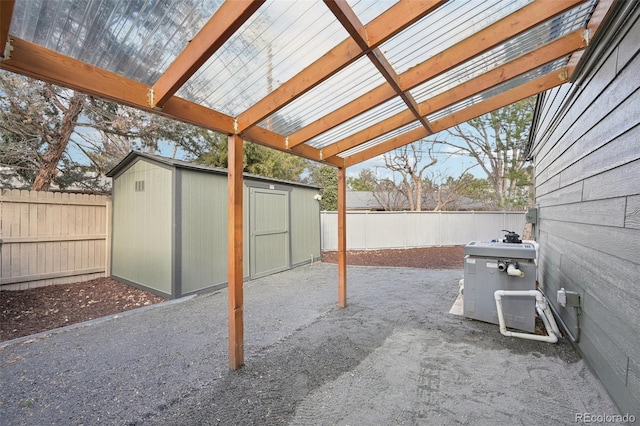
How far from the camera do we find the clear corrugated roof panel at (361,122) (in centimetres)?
288

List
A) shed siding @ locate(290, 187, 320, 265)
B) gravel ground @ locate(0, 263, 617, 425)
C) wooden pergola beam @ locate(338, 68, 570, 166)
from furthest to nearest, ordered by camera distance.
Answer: shed siding @ locate(290, 187, 320, 265), wooden pergola beam @ locate(338, 68, 570, 166), gravel ground @ locate(0, 263, 617, 425)

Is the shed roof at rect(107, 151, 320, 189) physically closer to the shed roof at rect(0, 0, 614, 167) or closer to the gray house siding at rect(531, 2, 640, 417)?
the shed roof at rect(0, 0, 614, 167)

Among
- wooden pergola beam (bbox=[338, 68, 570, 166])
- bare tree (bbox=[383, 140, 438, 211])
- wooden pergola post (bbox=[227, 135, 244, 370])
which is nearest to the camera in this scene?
wooden pergola post (bbox=[227, 135, 244, 370])

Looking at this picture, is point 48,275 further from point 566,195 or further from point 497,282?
point 566,195

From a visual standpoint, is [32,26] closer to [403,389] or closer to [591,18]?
[403,389]

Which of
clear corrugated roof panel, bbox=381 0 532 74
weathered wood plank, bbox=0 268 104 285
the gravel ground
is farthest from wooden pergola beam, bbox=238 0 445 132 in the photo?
weathered wood plank, bbox=0 268 104 285

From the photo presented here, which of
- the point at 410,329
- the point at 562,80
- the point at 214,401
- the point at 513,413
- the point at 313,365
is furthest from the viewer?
the point at 410,329

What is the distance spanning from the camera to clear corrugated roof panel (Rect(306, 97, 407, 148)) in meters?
2.88

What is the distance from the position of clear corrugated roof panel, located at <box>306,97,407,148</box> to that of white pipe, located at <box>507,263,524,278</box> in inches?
79.0

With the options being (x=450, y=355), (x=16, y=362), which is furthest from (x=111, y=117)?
(x=450, y=355)

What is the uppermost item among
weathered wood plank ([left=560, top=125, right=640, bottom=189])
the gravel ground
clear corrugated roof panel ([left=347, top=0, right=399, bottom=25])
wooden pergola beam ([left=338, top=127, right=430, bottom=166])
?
clear corrugated roof panel ([left=347, top=0, right=399, bottom=25])

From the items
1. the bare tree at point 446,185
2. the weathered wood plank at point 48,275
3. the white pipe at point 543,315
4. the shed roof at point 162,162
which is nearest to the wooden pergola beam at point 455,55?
the white pipe at point 543,315

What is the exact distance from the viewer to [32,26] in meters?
1.38

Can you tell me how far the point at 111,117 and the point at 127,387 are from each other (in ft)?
22.1
